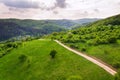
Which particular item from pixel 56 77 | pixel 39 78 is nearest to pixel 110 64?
pixel 56 77

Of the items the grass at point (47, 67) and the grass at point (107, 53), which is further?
the grass at point (107, 53)

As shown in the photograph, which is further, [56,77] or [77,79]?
[56,77]

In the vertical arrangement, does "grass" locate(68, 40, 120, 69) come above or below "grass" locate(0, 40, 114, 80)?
above

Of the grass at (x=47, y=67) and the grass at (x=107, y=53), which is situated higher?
the grass at (x=107, y=53)

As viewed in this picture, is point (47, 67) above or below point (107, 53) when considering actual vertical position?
below

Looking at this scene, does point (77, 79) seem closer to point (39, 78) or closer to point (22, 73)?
point (39, 78)

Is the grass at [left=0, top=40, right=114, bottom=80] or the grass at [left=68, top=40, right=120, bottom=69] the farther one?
the grass at [left=68, top=40, right=120, bottom=69]

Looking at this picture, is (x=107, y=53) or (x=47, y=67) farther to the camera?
(x=107, y=53)

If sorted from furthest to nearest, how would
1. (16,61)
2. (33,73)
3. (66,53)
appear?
(16,61) < (66,53) < (33,73)
